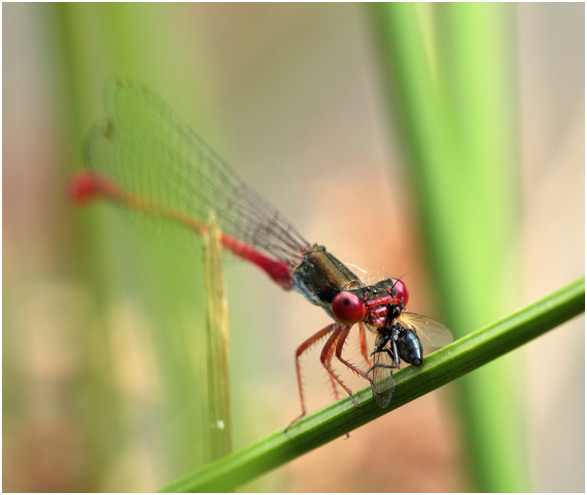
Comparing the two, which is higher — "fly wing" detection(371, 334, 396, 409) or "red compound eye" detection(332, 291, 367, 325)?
"red compound eye" detection(332, 291, 367, 325)

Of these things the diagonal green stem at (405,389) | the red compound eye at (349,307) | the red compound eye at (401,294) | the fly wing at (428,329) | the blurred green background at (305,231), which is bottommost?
the diagonal green stem at (405,389)

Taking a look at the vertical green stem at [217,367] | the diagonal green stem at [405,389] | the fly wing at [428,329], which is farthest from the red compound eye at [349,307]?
the vertical green stem at [217,367]

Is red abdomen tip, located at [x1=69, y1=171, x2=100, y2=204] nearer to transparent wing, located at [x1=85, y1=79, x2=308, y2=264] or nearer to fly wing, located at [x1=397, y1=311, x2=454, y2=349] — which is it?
transparent wing, located at [x1=85, y1=79, x2=308, y2=264]

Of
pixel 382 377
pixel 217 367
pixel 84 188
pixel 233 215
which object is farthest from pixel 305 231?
pixel 382 377

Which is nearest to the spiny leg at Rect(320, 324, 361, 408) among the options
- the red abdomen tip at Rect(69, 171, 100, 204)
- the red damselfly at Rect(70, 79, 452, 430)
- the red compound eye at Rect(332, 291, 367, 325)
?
the red damselfly at Rect(70, 79, 452, 430)

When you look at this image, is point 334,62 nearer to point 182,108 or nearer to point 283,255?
point 182,108

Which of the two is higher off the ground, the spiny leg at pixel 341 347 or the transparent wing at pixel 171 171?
the transparent wing at pixel 171 171

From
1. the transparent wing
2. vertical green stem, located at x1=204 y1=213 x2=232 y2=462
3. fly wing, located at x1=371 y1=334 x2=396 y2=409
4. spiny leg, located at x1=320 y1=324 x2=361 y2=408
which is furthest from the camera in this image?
the transparent wing

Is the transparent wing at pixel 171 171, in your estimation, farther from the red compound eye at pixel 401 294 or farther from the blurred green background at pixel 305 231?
the red compound eye at pixel 401 294
